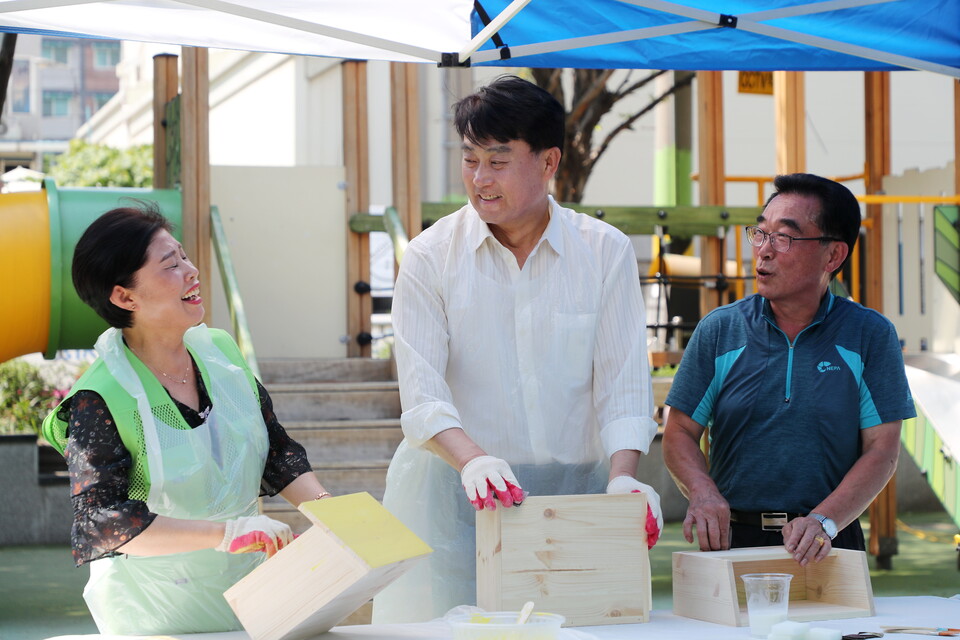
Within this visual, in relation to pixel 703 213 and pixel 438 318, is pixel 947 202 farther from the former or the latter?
pixel 438 318

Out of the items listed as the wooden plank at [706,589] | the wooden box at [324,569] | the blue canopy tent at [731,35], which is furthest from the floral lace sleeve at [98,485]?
the blue canopy tent at [731,35]

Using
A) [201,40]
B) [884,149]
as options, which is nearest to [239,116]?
[884,149]

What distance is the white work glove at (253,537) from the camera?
2.39 m

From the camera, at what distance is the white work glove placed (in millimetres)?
2391

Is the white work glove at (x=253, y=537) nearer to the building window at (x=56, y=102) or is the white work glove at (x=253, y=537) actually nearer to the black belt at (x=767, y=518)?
the black belt at (x=767, y=518)

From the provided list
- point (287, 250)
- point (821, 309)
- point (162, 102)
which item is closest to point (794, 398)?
point (821, 309)

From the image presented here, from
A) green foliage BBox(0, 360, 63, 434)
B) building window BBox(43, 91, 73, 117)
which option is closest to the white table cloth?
green foliage BBox(0, 360, 63, 434)

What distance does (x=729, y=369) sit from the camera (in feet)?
10.3

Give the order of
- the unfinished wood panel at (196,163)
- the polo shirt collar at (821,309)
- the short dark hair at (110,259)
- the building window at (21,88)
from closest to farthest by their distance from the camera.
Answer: the short dark hair at (110,259)
the polo shirt collar at (821,309)
the unfinished wood panel at (196,163)
the building window at (21,88)

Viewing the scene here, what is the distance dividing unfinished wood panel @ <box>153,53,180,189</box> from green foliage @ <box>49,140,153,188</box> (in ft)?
34.3

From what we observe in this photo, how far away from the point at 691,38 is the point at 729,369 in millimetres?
1399

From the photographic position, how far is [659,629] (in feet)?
8.08

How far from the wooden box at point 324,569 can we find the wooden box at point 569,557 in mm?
257

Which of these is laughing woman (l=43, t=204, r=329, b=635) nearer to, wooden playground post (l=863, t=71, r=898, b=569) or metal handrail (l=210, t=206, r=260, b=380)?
metal handrail (l=210, t=206, r=260, b=380)
